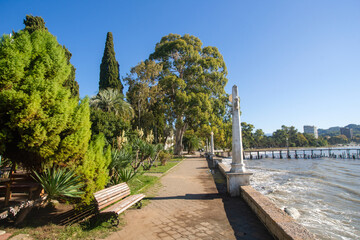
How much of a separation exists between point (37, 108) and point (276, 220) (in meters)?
4.54

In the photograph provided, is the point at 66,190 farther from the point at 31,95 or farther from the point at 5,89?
the point at 5,89

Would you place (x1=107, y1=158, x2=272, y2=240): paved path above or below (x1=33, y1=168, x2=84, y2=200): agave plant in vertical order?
below

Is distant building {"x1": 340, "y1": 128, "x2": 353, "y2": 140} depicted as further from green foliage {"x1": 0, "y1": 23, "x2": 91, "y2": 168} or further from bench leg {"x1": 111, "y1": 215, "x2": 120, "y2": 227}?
green foliage {"x1": 0, "y1": 23, "x2": 91, "y2": 168}

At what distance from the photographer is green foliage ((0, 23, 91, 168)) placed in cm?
363

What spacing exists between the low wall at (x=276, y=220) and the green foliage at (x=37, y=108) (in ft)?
13.0

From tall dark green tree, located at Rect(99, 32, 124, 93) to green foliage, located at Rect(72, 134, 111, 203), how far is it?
63.9ft

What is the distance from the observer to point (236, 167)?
20.4 ft

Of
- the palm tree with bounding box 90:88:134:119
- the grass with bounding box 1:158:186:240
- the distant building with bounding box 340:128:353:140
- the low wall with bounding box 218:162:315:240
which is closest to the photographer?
the low wall with bounding box 218:162:315:240

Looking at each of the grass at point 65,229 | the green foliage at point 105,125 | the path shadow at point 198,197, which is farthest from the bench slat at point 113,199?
the green foliage at point 105,125

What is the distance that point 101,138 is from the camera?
529 centimetres

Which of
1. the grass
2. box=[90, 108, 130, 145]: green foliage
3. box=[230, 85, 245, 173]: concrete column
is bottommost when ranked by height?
the grass

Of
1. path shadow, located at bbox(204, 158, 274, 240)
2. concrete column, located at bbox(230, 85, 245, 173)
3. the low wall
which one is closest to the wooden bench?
path shadow, located at bbox(204, 158, 274, 240)

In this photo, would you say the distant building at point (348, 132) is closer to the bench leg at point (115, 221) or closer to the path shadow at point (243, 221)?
the path shadow at point (243, 221)

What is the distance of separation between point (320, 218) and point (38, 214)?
318 inches
